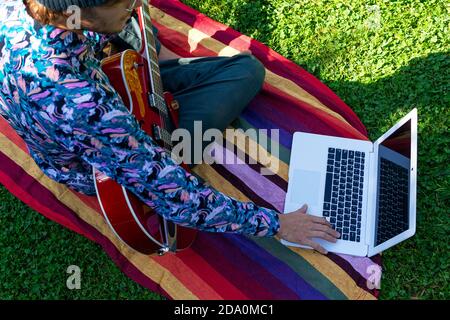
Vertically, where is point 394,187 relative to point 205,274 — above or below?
above

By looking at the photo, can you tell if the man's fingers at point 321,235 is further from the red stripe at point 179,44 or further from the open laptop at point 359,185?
the red stripe at point 179,44

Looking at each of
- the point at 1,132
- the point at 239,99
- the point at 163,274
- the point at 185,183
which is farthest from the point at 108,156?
the point at 1,132

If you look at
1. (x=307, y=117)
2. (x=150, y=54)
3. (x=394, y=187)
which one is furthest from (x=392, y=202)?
(x=150, y=54)

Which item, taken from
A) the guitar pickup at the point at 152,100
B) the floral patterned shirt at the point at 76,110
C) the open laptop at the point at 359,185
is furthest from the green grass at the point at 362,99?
the floral patterned shirt at the point at 76,110

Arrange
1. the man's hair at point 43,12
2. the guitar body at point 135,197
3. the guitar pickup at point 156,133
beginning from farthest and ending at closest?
the guitar pickup at point 156,133 < the guitar body at point 135,197 < the man's hair at point 43,12

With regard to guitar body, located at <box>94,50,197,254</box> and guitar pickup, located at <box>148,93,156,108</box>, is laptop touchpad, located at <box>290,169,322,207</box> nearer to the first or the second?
guitar body, located at <box>94,50,197,254</box>

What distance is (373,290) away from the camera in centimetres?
220

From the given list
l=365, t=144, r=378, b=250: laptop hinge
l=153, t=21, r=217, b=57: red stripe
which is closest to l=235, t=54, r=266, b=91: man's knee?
l=153, t=21, r=217, b=57: red stripe

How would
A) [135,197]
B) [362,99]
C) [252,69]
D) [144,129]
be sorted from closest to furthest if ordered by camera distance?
[135,197] < [144,129] < [252,69] < [362,99]

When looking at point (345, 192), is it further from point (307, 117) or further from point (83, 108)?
point (83, 108)

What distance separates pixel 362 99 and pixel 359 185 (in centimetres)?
59

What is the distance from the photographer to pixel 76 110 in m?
1.31

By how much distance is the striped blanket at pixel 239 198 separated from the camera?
2.22 m

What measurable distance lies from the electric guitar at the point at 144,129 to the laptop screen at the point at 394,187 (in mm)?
867
